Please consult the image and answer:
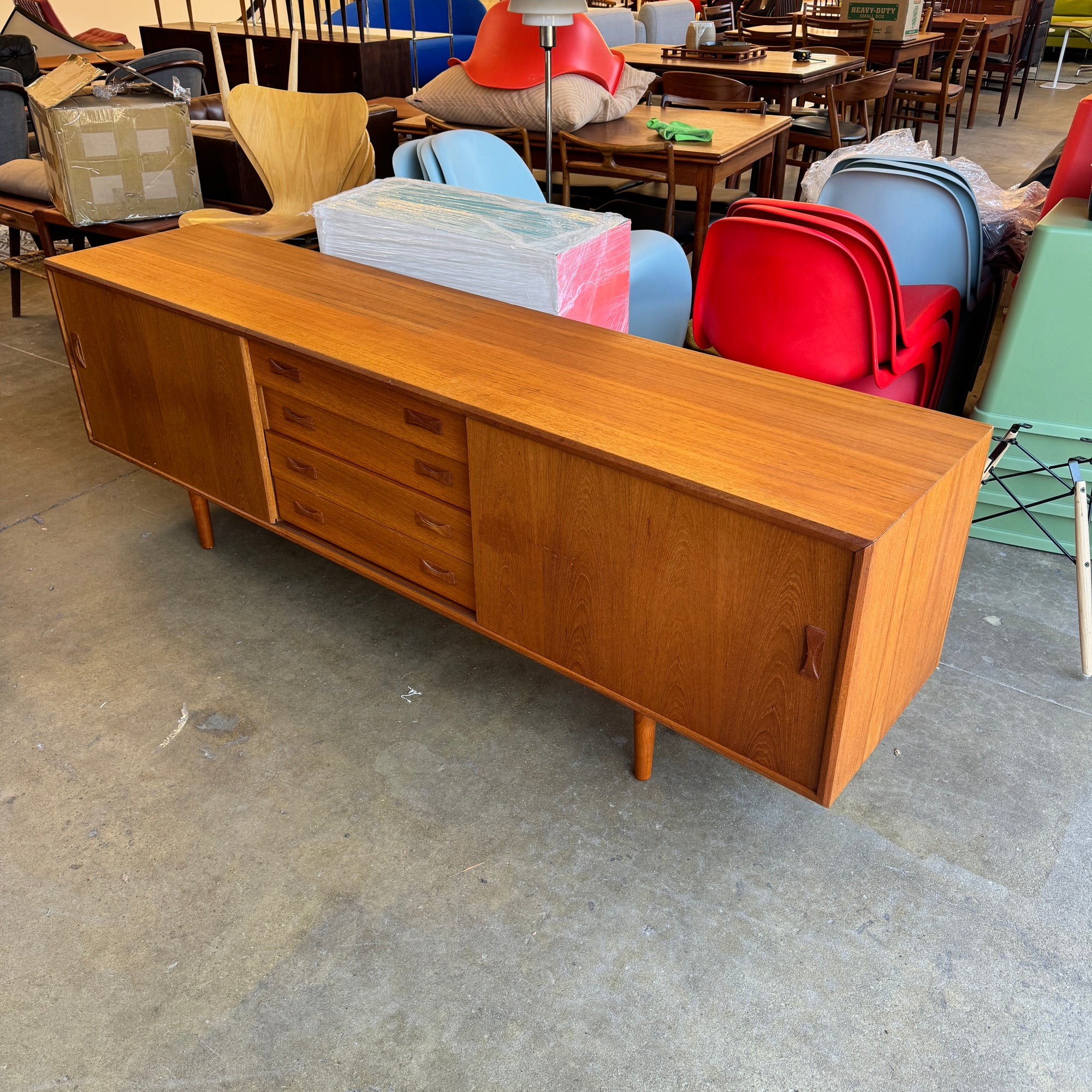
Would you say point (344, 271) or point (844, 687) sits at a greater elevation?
point (344, 271)

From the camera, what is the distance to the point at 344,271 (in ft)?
6.71

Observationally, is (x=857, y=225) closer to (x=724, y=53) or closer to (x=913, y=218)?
(x=913, y=218)

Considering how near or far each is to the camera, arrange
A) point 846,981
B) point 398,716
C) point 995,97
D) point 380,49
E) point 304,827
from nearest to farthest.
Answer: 1. point 846,981
2. point 304,827
3. point 398,716
4. point 380,49
5. point 995,97

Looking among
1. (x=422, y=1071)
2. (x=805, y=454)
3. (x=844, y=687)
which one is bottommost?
(x=422, y=1071)

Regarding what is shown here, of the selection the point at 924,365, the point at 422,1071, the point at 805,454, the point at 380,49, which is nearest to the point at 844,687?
the point at 805,454

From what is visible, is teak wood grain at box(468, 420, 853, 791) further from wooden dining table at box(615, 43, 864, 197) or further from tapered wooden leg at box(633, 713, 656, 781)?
wooden dining table at box(615, 43, 864, 197)

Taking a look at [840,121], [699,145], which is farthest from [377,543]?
[840,121]

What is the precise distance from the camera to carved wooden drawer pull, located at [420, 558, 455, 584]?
5.66 ft

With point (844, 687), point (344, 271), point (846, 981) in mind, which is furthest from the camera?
point (344, 271)

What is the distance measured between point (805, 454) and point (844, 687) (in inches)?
12.6

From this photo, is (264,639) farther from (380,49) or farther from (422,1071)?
(380,49)

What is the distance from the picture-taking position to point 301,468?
190cm

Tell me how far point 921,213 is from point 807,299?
1.86 ft

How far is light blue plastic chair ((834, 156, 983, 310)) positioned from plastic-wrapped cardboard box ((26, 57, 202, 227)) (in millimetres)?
2057
